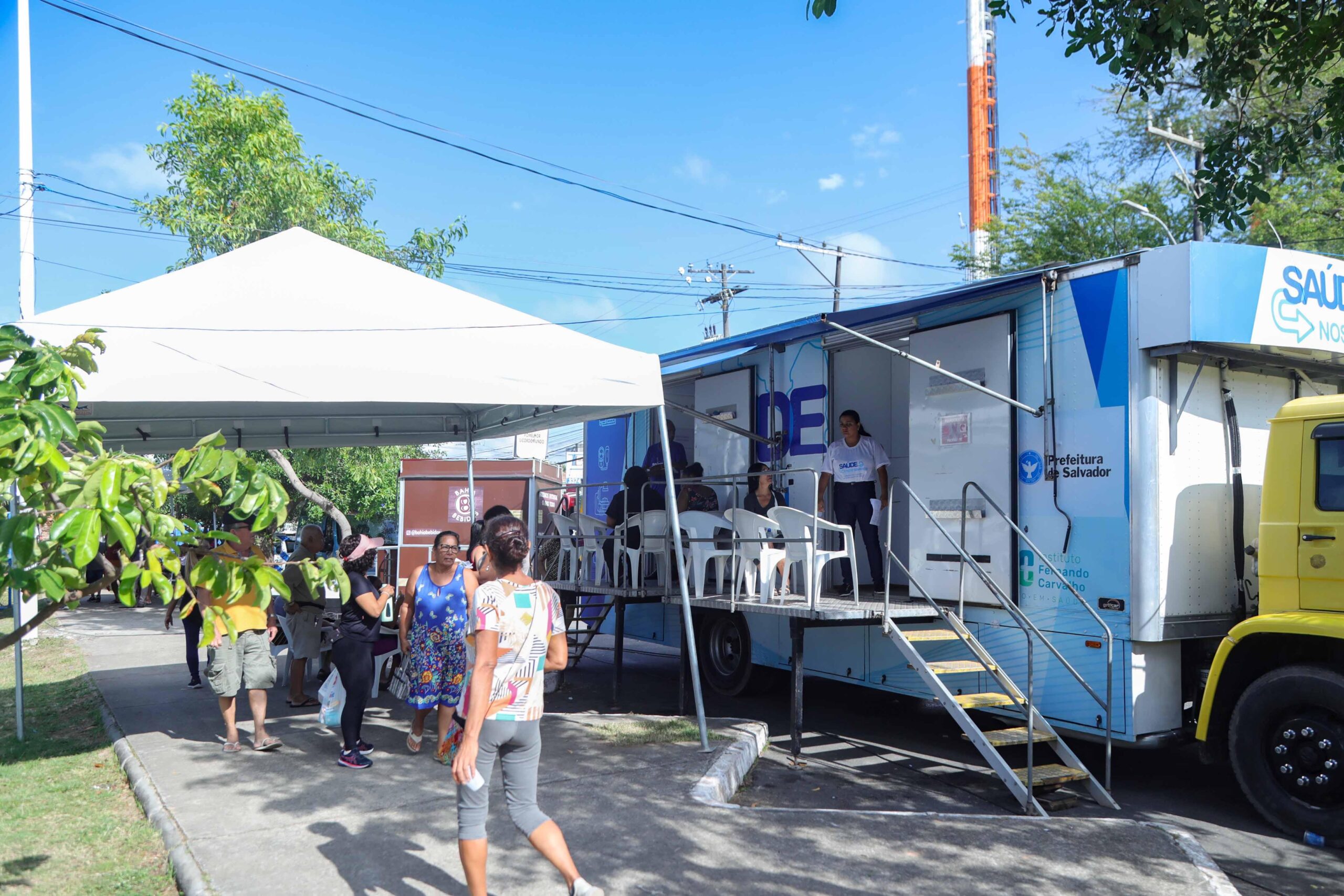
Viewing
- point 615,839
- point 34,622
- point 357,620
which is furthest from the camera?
point 357,620

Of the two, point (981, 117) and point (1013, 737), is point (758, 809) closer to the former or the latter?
point (1013, 737)

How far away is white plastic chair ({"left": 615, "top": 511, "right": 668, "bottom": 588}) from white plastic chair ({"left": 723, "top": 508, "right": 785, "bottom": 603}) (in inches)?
38.9

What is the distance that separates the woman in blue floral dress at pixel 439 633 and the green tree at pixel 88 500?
3.19m

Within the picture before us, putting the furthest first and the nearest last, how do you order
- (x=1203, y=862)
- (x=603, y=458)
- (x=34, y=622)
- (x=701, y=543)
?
(x=603, y=458) → (x=701, y=543) → (x=1203, y=862) → (x=34, y=622)

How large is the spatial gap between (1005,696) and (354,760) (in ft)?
14.5

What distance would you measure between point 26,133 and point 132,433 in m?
8.57

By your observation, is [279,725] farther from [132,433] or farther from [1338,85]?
[1338,85]

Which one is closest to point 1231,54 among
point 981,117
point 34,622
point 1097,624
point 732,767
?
point 1097,624

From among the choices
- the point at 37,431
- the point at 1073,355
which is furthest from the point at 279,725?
the point at 1073,355

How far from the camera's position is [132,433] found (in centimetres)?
923

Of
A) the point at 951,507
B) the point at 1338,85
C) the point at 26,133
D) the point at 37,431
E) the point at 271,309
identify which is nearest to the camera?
the point at 37,431

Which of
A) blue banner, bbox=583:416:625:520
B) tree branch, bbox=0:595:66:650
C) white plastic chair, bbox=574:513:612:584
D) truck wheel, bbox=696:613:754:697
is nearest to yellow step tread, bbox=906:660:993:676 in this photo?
truck wheel, bbox=696:613:754:697

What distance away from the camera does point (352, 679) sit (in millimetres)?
6652

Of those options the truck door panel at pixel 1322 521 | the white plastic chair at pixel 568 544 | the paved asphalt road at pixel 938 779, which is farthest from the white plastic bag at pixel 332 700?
the truck door panel at pixel 1322 521
